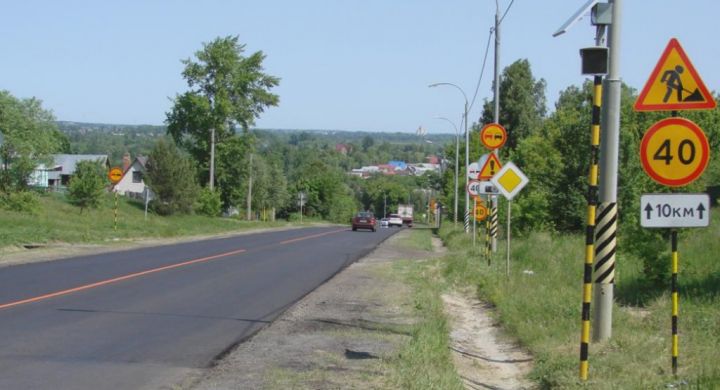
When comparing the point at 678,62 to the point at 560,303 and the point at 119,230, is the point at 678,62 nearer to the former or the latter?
the point at 560,303

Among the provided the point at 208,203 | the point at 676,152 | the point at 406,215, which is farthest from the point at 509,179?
the point at 406,215

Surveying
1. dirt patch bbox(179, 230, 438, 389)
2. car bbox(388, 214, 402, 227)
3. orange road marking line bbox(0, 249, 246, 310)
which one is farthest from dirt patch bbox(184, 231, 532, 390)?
car bbox(388, 214, 402, 227)

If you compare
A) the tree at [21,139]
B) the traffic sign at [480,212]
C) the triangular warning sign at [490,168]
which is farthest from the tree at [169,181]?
the triangular warning sign at [490,168]

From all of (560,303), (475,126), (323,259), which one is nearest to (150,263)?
(323,259)

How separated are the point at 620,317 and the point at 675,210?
4118mm

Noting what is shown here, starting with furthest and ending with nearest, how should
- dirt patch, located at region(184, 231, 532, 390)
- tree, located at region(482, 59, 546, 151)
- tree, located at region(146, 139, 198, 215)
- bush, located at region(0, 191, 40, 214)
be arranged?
tree, located at region(482, 59, 546, 151) < tree, located at region(146, 139, 198, 215) < bush, located at region(0, 191, 40, 214) < dirt patch, located at region(184, 231, 532, 390)

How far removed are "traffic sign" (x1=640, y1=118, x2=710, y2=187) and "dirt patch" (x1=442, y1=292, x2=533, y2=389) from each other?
2873 mm

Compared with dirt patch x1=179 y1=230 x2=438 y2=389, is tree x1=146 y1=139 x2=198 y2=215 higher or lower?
higher

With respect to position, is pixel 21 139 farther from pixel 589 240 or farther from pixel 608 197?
pixel 589 240

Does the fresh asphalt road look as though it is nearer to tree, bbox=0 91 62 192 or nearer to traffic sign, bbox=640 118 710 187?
traffic sign, bbox=640 118 710 187

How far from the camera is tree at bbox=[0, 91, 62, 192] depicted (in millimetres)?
56500

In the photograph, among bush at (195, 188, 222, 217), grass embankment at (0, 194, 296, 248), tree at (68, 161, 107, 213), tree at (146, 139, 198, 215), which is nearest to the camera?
grass embankment at (0, 194, 296, 248)

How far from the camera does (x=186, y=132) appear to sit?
8300 centimetres

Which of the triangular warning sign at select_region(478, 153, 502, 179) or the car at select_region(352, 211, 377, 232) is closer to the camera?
the triangular warning sign at select_region(478, 153, 502, 179)
